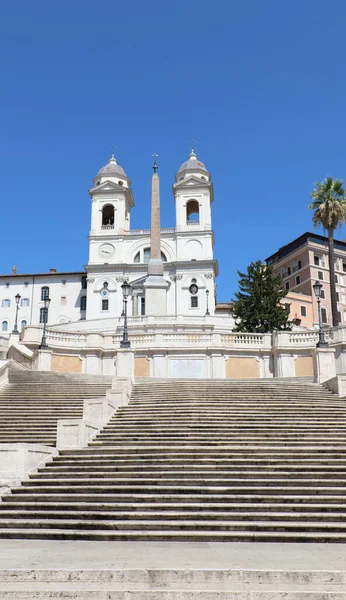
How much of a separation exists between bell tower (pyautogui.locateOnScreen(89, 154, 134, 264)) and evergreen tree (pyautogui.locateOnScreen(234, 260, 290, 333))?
108 feet

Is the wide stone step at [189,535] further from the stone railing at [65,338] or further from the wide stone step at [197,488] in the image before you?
the stone railing at [65,338]

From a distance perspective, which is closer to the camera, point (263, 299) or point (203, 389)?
point (203, 389)

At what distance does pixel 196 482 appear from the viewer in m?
11.0

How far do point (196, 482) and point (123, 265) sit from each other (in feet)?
217

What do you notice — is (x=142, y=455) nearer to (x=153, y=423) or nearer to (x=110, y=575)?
(x=153, y=423)

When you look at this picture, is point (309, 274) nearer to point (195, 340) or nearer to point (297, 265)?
point (297, 265)

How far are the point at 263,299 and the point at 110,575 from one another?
4023cm

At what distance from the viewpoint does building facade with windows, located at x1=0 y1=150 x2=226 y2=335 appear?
74.0 meters

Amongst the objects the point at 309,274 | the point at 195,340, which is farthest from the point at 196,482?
the point at 309,274

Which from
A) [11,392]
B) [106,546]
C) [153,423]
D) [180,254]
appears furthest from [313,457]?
[180,254]

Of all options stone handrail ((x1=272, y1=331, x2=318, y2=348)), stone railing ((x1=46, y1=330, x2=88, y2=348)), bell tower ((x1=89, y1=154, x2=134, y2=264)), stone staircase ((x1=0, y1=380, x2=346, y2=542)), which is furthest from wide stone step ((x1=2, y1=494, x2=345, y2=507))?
bell tower ((x1=89, y1=154, x2=134, y2=264))

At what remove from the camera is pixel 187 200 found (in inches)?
3184

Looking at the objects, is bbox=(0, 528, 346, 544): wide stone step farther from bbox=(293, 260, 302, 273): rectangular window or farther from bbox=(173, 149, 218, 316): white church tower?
bbox=(293, 260, 302, 273): rectangular window

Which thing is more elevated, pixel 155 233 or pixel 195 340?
pixel 155 233
